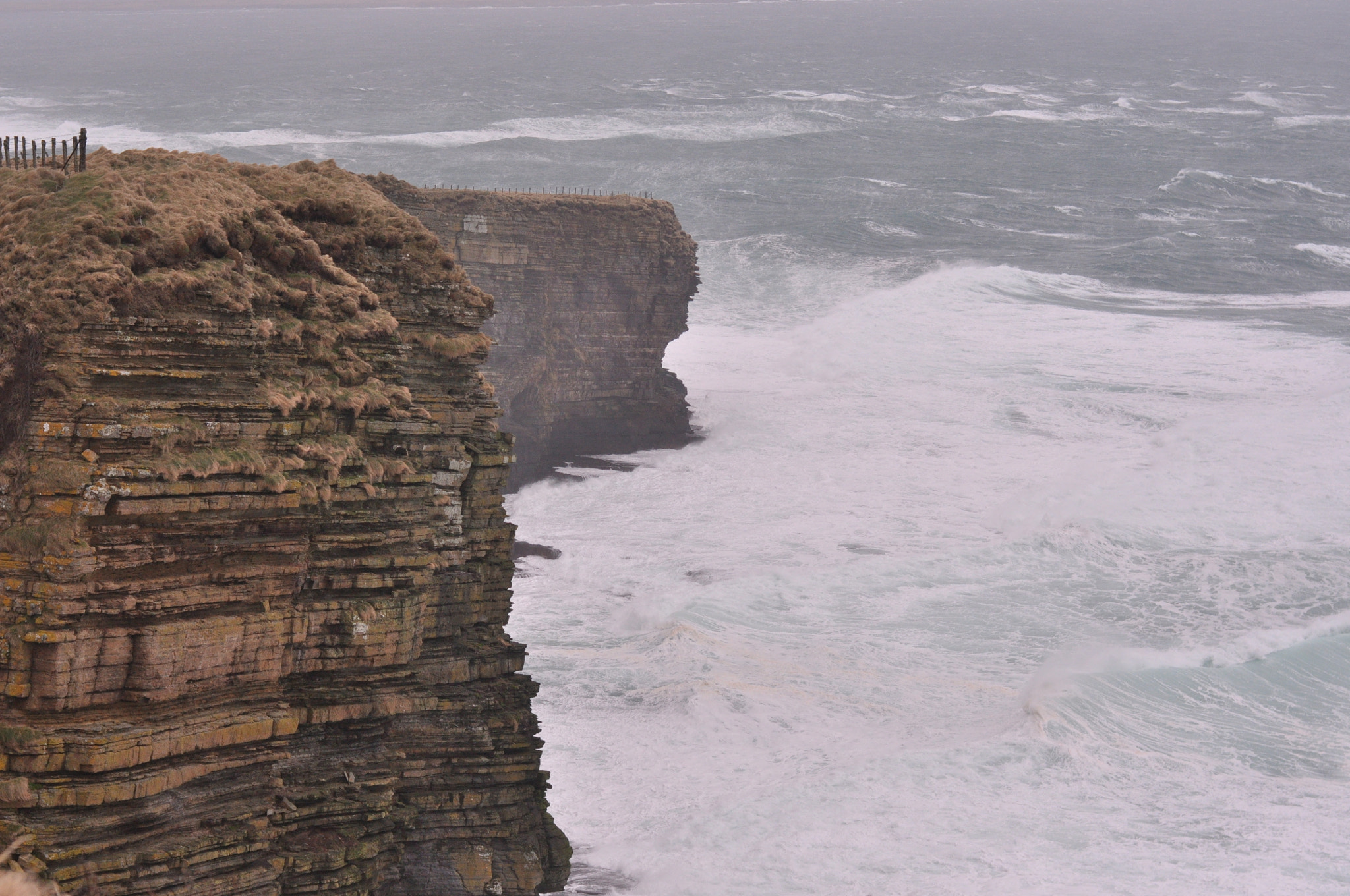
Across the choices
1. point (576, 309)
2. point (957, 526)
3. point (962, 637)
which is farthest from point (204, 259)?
point (576, 309)

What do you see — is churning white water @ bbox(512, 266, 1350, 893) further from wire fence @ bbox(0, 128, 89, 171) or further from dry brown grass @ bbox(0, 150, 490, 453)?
wire fence @ bbox(0, 128, 89, 171)

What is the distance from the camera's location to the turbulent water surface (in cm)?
2306

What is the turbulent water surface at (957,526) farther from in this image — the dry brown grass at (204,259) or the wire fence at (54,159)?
the wire fence at (54,159)

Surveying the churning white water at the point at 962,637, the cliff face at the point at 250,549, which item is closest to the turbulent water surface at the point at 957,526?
the churning white water at the point at 962,637

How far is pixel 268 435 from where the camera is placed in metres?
12.9

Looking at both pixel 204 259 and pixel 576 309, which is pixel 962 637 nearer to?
pixel 576 309

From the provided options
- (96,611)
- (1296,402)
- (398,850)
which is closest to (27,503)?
(96,611)

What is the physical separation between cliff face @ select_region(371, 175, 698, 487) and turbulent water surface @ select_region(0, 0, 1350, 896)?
1.89 meters

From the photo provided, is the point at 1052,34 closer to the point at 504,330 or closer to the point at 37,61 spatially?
the point at 37,61

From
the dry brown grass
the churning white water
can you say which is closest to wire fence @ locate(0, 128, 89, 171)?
the dry brown grass

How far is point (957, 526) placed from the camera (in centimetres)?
3716

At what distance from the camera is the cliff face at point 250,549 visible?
38.6 feet

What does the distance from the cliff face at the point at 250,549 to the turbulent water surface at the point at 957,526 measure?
7.00 m

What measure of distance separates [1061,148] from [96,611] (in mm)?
97630
